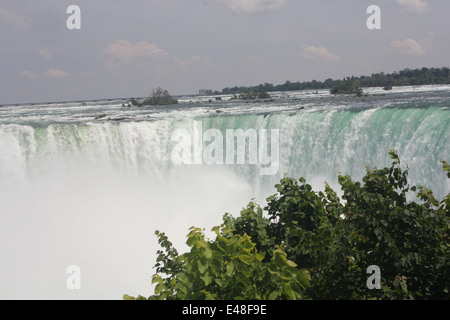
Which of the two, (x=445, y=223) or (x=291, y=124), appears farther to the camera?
(x=291, y=124)

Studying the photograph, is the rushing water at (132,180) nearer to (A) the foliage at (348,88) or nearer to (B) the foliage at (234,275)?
(B) the foliage at (234,275)

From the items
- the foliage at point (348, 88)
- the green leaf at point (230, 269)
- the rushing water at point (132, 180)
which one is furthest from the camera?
the foliage at point (348, 88)

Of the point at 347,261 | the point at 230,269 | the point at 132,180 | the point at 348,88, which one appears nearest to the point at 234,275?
the point at 230,269

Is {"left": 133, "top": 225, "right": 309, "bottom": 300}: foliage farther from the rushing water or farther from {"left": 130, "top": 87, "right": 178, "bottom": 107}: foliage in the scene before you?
{"left": 130, "top": 87, "right": 178, "bottom": 107}: foliage

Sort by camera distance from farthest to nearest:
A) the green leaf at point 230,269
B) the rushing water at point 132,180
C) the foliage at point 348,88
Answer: the foliage at point 348,88, the rushing water at point 132,180, the green leaf at point 230,269

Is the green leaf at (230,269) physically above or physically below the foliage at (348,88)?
below

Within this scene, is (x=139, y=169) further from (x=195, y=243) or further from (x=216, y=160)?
(x=195, y=243)

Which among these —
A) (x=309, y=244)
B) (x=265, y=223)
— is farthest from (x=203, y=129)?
(x=309, y=244)

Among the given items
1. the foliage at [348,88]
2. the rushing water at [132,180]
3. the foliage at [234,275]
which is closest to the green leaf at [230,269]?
the foliage at [234,275]

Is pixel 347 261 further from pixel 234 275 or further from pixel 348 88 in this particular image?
pixel 348 88
